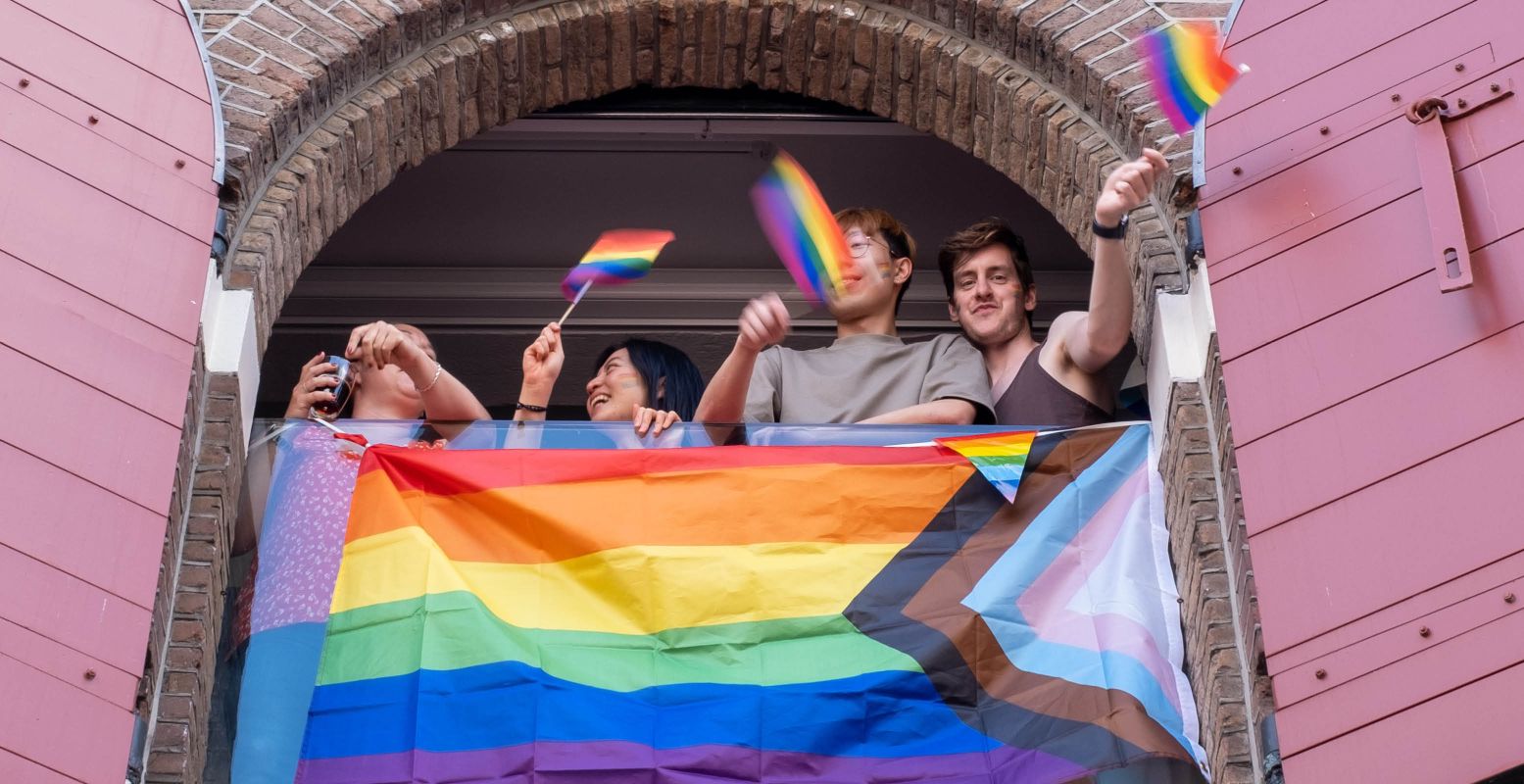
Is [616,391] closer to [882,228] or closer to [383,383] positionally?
[383,383]

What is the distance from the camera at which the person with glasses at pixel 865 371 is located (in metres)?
5.81

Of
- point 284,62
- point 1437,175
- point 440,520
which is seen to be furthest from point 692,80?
point 1437,175

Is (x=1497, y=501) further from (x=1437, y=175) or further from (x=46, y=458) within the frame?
(x=46, y=458)

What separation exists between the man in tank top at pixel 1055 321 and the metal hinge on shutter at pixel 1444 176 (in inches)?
24.4

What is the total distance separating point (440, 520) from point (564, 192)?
293cm

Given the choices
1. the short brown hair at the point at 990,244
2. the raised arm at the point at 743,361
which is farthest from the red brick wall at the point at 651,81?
the raised arm at the point at 743,361

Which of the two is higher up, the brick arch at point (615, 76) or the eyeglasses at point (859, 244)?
the brick arch at point (615, 76)

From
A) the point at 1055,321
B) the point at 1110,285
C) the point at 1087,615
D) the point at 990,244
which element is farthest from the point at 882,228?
the point at 1087,615

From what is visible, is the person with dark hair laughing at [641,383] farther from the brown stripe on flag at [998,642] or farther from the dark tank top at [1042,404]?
the brown stripe on flag at [998,642]

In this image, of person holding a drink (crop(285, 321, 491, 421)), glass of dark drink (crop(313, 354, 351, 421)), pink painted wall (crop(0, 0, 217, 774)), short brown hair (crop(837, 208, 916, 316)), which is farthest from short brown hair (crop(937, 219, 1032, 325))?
pink painted wall (crop(0, 0, 217, 774))

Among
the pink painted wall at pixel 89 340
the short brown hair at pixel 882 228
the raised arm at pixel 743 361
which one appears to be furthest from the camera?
the short brown hair at pixel 882 228

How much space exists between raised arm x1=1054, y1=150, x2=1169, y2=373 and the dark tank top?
9 centimetres

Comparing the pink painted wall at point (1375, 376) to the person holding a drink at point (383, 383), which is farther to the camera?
the person holding a drink at point (383, 383)

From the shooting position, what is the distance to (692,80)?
6676mm
